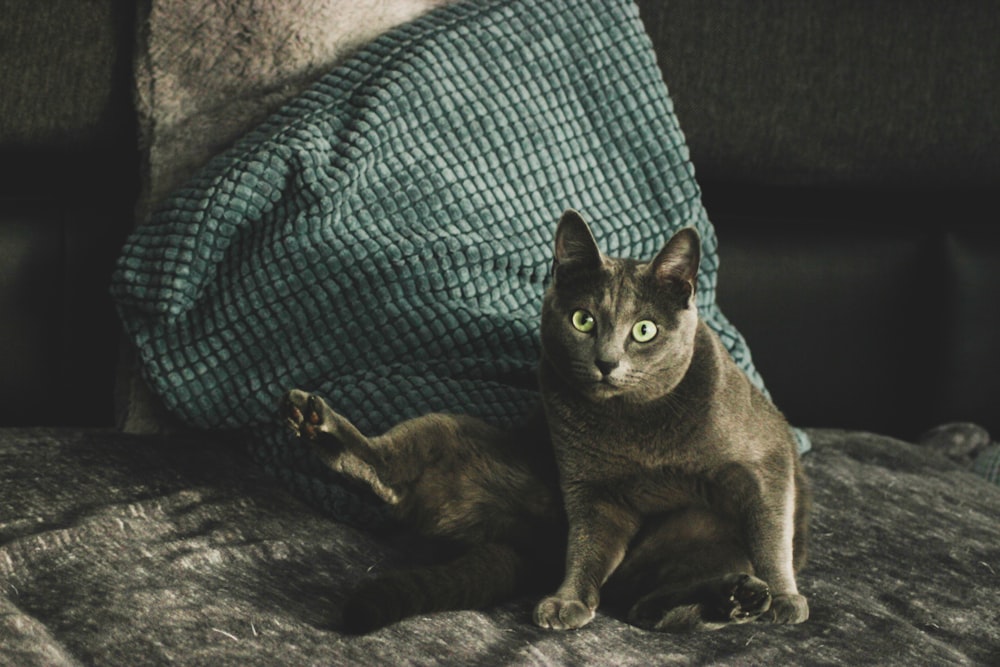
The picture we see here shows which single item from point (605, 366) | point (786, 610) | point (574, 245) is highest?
point (574, 245)

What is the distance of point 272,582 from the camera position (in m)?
1.07

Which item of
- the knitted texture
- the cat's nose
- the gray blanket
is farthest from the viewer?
the knitted texture

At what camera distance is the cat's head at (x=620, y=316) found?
1065mm

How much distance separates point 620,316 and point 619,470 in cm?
15

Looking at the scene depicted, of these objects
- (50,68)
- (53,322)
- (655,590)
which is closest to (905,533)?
(655,590)

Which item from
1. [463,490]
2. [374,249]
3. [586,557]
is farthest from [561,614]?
[374,249]

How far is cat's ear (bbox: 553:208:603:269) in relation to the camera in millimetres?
1090

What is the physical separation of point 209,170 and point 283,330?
222 millimetres

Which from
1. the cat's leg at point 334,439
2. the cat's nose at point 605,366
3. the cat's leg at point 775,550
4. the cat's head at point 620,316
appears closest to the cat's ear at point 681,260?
the cat's head at point 620,316

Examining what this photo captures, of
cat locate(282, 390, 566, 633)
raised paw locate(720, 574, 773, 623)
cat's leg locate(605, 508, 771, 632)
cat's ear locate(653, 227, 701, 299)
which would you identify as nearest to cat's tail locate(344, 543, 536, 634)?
cat locate(282, 390, 566, 633)

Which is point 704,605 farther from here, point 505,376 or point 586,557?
point 505,376

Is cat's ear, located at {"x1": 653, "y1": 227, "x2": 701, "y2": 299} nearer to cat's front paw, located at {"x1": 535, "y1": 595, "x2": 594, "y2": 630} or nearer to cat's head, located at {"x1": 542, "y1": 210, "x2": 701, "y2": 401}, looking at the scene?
cat's head, located at {"x1": 542, "y1": 210, "x2": 701, "y2": 401}

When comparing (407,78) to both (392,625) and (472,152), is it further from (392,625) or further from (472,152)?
(392,625)

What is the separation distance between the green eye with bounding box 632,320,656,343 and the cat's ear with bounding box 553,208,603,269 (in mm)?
71
